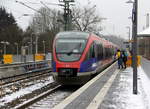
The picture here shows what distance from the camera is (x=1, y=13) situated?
85.6 metres

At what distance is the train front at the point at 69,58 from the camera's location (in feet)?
51.7

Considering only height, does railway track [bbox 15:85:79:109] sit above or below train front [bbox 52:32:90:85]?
below

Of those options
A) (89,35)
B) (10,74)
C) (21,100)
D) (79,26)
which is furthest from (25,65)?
(79,26)

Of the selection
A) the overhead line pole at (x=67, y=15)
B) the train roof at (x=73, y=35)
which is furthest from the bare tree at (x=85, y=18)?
the train roof at (x=73, y=35)

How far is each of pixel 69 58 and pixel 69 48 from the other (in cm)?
69

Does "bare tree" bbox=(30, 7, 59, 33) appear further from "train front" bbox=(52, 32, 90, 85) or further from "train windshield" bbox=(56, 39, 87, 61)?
"train windshield" bbox=(56, 39, 87, 61)

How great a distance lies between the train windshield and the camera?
16172mm

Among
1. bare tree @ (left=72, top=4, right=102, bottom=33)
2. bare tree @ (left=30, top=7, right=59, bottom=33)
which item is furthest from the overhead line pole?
bare tree @ (left=30, top=7, right=59, bottom=33)

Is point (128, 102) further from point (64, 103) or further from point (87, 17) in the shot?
point (87, 17)

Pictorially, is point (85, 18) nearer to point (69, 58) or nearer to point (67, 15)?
point (67, 15)

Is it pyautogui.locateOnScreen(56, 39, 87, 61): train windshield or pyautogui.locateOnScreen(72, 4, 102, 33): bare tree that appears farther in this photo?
pyautogui.locateOnScreen(72, 4, 102, 33): bare tree

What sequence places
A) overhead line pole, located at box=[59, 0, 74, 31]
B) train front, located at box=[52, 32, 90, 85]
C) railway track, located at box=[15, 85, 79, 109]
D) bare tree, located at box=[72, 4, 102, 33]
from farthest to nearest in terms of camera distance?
1. bare tree, located at box=[72, 4, 102, 33]
2. overhead line pole, located at box=[59, 0, 74, 31]
3. train front, located at box=[52, 32, 90, 85]
4. railway track, located at box=[15, 85, 79, 109]

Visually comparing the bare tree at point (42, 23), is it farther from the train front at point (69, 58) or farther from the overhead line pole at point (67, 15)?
the train front at point (69, 58)

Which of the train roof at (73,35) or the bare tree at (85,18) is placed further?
the bare tree at (85,18)
